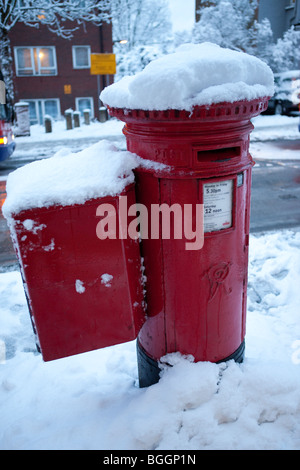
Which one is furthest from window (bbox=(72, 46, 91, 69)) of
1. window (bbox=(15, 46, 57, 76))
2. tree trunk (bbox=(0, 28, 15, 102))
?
tree trunk (bbox=(0, 28, 15, 102))

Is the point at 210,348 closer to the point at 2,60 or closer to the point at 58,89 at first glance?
the point at 2,60

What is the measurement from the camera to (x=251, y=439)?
2.11 m

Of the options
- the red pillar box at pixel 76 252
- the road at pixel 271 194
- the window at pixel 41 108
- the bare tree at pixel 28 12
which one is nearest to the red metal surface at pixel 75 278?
the red pillar box at pixel 76 252

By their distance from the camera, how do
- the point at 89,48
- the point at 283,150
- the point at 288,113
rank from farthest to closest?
1. the point at 89,48
2. the point at 288,113
3. the point at 283,150

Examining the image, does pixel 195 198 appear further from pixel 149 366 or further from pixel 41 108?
pixel 41 108

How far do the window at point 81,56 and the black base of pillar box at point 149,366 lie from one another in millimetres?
22068

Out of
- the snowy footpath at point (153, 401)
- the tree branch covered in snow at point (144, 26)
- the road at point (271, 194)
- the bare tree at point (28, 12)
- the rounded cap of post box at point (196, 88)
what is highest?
the tree branch covered in snow at point (144, 26)

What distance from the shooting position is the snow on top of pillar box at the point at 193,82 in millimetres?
1691

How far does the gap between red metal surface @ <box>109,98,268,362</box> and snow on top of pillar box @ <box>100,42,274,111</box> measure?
4 cm

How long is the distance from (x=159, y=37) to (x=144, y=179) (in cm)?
4129

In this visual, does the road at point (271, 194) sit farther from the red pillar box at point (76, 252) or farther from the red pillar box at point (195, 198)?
the red pillar box at point (195, 198)

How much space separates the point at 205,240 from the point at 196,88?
2.45ft

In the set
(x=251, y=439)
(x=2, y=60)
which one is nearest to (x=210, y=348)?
(x=251, y=439)

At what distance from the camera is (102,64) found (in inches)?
786
